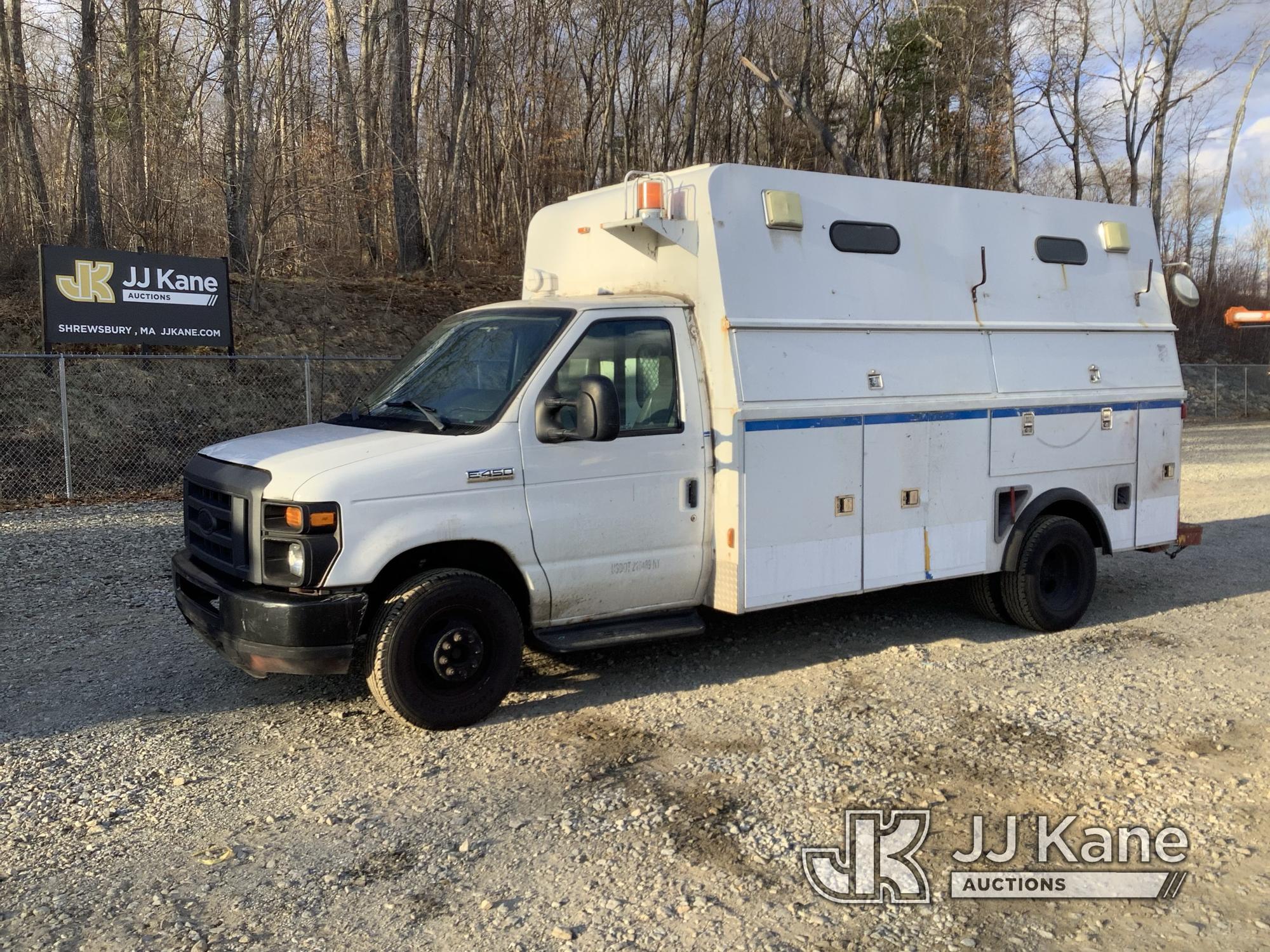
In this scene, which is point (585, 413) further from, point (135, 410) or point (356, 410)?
point (135, 410)

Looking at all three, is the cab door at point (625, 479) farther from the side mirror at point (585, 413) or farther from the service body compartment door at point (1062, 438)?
the service body compartment door at point (1062, 438)

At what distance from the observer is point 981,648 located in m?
7.04

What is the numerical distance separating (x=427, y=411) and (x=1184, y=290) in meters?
6.40

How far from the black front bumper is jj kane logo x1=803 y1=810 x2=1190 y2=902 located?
242cm

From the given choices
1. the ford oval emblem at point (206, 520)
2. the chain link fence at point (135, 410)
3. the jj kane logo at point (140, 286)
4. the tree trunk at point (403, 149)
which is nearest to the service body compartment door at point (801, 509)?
the ford oval emblem at point (206, 520)

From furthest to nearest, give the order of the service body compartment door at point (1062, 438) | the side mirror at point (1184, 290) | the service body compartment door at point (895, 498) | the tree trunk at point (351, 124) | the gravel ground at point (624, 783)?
the tree trunk at point (351, 124) → the side mirror at point (1184, 290) → the service body compartment door at point (1062, 438) → the service body compartment door at point (895, 498) → the gravel ground at point (624, 783)

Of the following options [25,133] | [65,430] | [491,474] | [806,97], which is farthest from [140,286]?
[806,97]

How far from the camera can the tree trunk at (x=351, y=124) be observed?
20875 millimetres

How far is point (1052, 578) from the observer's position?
298 inches

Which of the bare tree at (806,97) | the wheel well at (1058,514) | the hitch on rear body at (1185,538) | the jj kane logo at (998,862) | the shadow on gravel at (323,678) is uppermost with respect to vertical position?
the bare tree at (806,97)

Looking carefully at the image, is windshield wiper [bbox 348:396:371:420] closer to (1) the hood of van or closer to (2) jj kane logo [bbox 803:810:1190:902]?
(1) the hood of van

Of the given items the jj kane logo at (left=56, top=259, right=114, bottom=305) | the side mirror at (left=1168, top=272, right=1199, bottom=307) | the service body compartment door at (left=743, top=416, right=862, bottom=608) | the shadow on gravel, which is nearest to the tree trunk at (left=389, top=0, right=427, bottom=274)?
the jj kane logo at (left=56, top=259, right=114, bottom=305)

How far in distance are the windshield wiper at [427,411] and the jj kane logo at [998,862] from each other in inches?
112

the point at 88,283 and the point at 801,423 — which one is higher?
the point at 88,283
